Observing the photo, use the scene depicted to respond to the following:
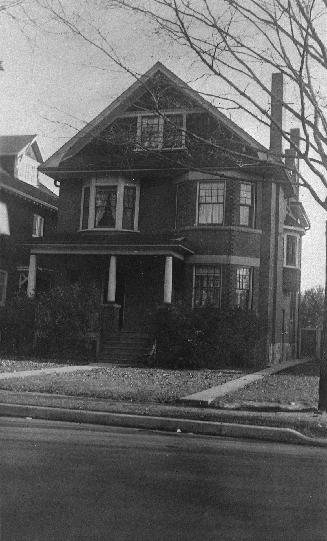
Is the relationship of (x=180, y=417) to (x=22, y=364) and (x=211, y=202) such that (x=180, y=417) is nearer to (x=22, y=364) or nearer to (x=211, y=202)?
(x=22, y=364)

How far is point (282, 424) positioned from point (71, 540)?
544cm

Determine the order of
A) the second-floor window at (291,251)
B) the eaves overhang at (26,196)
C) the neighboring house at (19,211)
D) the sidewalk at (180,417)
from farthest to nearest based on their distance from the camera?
the second-floor window at (291,251)
the neighboring house at (19,211)
the eaves overhang at (26,196)
the sidewalk at (180,417)

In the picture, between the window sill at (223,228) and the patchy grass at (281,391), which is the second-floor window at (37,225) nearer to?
the window sill at (223,228)

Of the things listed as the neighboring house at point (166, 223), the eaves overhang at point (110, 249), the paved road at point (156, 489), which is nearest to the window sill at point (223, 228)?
the neighboring house at point (166, 223)

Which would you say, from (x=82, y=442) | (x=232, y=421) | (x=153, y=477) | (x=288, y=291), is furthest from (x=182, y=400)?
(x=288, y=291)

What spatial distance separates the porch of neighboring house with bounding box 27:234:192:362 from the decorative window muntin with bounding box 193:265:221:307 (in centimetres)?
64

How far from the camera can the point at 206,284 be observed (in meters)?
21.2

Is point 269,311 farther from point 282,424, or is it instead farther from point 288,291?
point 282,424

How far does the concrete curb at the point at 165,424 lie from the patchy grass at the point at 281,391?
Result: 176cm

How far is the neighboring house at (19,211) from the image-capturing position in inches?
974

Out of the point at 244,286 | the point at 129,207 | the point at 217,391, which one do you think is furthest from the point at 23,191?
the point at 217,391

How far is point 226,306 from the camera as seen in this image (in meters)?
18.8

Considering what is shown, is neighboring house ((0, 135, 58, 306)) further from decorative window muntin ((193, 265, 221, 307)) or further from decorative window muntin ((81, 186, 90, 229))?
decorative window muntin ((193, 265, 221, 307))

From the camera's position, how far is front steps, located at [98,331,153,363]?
62.6 ft
